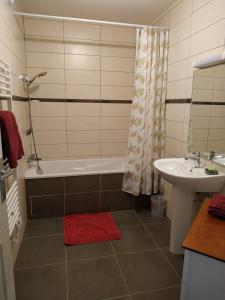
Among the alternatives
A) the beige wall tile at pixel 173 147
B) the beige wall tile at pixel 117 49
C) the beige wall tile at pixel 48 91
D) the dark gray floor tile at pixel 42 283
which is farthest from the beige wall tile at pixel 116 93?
the dark gray floor tile at pixel 42 283

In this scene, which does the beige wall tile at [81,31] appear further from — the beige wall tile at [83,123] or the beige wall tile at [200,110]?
the beige wall tile at [200,110]

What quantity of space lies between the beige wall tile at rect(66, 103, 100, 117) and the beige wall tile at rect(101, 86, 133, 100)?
197mm

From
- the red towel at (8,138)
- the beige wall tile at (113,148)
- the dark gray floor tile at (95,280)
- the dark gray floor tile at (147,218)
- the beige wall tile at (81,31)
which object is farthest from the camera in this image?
the beige wall tile at (113,148)

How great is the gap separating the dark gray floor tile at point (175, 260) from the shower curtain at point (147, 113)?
0.85 m

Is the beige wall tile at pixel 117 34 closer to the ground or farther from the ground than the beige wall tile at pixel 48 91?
farther from the ground

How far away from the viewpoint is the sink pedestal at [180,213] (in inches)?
79.9

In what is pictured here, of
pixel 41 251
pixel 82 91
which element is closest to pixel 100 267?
pixel 41 251

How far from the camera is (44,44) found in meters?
3.06

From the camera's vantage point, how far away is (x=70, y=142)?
3.39m

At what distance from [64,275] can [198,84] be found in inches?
83.6

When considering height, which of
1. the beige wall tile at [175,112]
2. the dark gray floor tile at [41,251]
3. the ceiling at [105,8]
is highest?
the ceiling at [105,8]

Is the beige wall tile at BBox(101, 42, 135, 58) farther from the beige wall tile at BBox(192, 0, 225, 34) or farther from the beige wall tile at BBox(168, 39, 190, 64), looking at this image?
the beige wall tile at BBox(192, 0, 225, 34)

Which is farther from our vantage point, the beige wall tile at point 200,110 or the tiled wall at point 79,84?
the tiled wall at point 79,84

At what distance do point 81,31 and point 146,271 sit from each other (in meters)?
3.06
